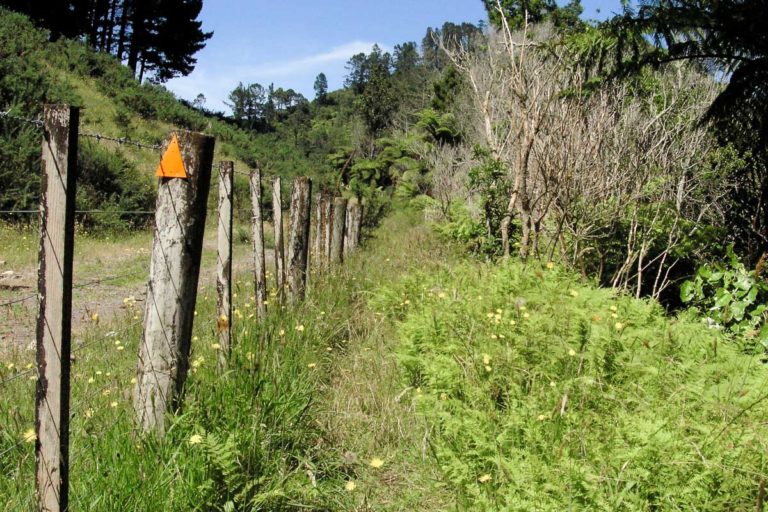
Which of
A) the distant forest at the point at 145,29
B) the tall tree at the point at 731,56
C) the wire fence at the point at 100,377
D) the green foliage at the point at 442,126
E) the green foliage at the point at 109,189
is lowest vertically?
the wire fence at the point at 100,377

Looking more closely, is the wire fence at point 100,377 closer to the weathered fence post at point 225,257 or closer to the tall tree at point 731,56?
the weathered fence post at point 225,257

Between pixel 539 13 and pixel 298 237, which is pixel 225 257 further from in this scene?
pixel 539 13

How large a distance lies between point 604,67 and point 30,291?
8293 mm

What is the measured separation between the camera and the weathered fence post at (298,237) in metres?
5.47

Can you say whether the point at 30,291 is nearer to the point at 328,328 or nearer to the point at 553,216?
the point at 328,328

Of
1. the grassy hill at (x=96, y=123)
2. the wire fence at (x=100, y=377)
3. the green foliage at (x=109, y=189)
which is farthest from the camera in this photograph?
the green foliage at (x=109, y=189)

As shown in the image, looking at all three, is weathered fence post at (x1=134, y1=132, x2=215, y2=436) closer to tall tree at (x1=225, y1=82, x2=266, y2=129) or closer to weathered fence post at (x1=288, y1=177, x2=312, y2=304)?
weathered fence post at (x1=288, y1=177, x2=312, y2=304)

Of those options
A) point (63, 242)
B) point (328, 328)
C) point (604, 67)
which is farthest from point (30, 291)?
point (604, 67)

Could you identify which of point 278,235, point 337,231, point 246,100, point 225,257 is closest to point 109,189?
point 337,231

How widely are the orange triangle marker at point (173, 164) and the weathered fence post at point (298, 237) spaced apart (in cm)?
289

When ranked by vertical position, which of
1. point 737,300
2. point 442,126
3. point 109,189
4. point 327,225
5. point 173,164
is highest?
point 442,126

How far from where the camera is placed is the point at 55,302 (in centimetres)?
196

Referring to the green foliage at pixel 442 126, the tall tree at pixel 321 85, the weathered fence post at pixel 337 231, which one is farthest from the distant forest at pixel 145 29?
the tall tree at pixel 321 85

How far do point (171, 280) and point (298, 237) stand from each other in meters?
2.90
